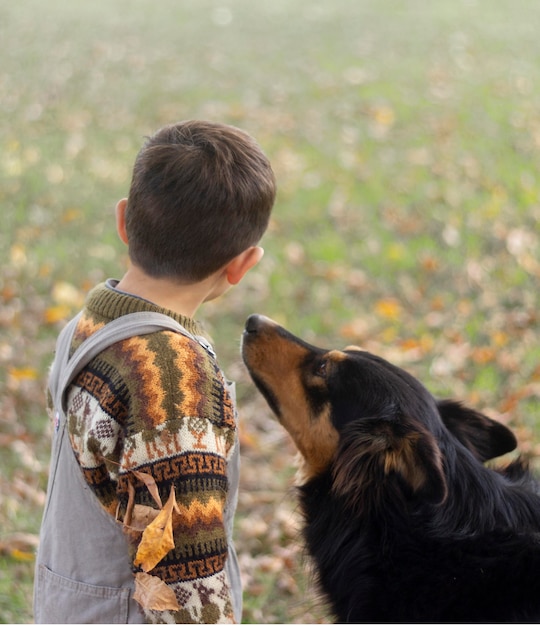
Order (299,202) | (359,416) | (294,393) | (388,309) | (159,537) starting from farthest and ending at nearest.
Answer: (299,202), (388,309), (294,393), (359,416), (159,537)

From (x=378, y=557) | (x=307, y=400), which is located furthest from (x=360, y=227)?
(x=378, y=557)

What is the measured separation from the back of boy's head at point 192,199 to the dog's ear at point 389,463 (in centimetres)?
79

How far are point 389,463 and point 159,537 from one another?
2.88 feet

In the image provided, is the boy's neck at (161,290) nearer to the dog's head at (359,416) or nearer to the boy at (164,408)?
the boy at (164,408)

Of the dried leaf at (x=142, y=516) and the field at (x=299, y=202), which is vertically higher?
the field at (x=299, y=202)

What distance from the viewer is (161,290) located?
225cm

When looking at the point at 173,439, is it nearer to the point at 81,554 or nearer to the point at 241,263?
the point at 81,554

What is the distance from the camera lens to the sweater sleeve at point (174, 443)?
1.93 metres

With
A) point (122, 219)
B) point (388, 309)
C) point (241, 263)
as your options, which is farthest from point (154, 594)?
point (388, 309)

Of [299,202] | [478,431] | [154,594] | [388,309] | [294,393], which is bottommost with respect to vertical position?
[154,594]

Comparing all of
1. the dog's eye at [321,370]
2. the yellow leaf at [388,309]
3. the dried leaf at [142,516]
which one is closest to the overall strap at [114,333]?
the dried leaf at [142,516]

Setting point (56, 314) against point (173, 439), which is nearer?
point (173, 439)

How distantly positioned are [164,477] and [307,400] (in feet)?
3.37

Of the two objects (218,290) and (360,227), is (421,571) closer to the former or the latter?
(218,290)
